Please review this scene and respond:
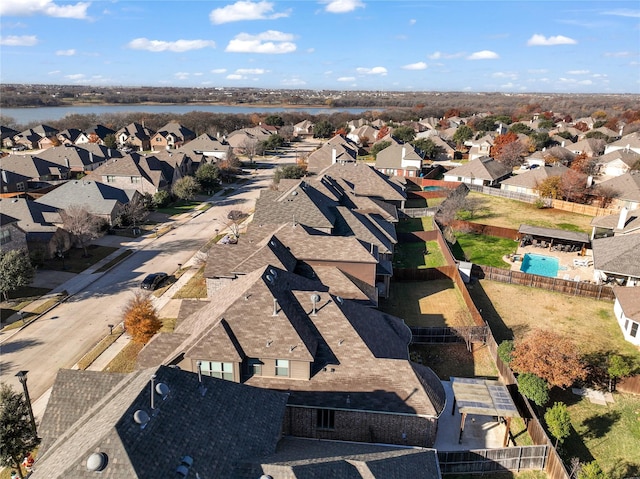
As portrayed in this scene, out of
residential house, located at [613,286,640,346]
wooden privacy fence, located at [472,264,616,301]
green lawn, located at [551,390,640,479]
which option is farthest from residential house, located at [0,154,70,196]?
residential house, located at [613,286,640,346]

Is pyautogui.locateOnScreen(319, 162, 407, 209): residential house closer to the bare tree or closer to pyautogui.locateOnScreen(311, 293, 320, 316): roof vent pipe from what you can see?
the bare tree

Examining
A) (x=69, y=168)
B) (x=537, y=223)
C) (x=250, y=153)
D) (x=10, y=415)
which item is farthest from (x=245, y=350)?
(x=250, y=153)

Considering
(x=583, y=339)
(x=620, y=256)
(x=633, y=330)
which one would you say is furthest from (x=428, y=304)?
(x=620, y=256)

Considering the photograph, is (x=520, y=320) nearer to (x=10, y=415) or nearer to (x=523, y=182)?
(x=10, y=415)

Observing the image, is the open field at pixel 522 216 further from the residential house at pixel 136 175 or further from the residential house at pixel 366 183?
the residential house at pixel 136 175

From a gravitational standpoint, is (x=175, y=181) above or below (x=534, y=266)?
above

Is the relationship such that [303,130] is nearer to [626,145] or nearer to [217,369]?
[626,145]
